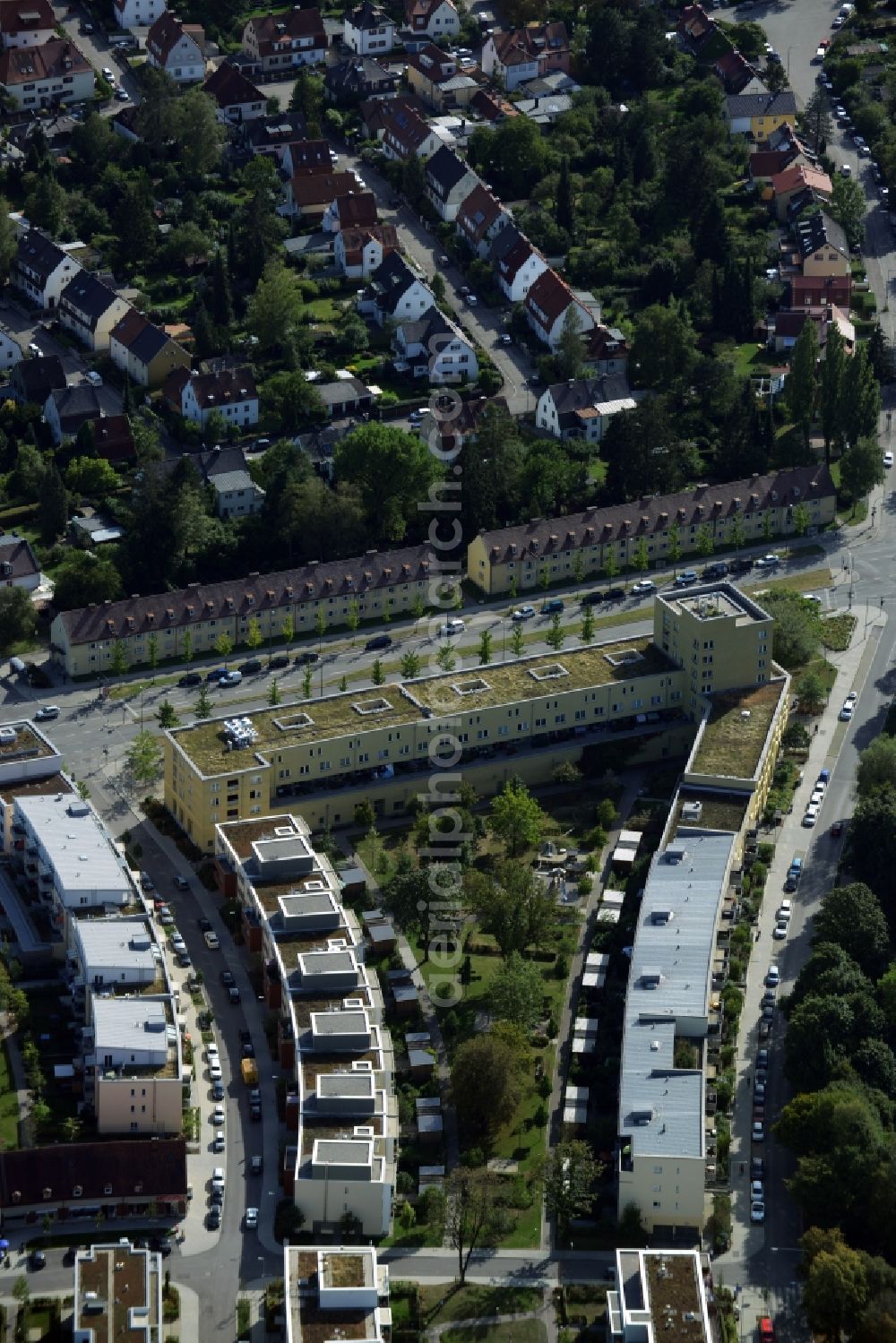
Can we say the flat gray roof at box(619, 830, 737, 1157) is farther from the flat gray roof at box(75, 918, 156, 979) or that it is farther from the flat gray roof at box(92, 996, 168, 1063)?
the flat gray roof at box(75, 918, 156, 979)

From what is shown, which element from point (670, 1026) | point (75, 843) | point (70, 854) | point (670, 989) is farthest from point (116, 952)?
point (670, 1026)

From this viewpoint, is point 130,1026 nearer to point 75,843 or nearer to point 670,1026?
point 75,843

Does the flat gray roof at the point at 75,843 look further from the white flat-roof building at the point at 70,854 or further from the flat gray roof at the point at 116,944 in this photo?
the flat gray roof at the point at 116,944

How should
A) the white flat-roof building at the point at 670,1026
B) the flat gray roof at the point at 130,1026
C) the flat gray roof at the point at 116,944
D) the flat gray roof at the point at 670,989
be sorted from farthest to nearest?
the flat gray roof at the point at 116,944 < the flat gray roof at the point at 130,1026 < the flat gray roof at the point at 670,989 < the white flat-roof building at the point at 670,1026

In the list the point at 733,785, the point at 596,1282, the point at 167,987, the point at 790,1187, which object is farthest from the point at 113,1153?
the point at 733,785

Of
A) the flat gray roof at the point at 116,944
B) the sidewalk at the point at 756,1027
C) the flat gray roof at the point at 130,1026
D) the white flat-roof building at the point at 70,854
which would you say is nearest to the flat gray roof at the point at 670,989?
the sidewalk at the point at 756,1027

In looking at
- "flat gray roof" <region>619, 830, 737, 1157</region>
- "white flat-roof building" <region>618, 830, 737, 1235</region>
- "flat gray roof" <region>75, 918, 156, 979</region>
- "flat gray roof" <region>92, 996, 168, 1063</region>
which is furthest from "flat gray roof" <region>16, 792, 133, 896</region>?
"white flat-roof building" <region>618, 830, 737, 1235</region>

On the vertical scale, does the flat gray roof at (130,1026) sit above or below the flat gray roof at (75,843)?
below

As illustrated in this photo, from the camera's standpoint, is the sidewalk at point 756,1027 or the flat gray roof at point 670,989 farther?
the flat gray roof at point 670,989
